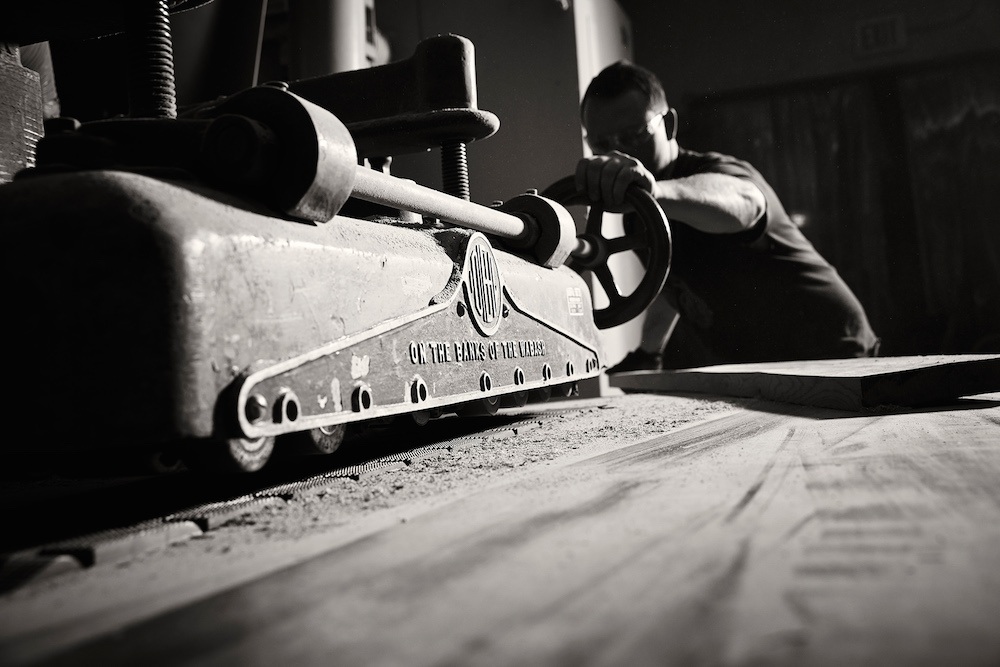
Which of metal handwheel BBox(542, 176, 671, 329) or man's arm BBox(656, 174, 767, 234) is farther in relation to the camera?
man's arm BBox(656, 174, 767, 234)

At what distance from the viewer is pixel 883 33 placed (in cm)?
450

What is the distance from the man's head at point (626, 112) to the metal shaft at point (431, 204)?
50.1 inches

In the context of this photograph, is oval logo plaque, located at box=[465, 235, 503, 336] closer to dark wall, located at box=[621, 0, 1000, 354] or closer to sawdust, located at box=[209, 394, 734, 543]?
sawdust, located at box=[209, 394, 734, 543]

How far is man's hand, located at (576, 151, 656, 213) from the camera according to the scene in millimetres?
1426

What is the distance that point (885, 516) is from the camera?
1.49 feet

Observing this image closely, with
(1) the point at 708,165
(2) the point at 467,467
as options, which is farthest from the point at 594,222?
(1) the point at 708,165

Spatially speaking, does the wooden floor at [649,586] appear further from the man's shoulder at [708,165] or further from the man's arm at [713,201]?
the man's shoulder at [708,165]

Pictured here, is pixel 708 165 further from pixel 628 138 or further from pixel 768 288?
pixel 768 288

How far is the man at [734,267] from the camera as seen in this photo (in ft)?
7.73

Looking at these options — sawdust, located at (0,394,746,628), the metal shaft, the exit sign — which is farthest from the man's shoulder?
the exit sign

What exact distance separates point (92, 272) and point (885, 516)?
0.52m

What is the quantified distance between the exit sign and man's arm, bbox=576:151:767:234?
2.91 m

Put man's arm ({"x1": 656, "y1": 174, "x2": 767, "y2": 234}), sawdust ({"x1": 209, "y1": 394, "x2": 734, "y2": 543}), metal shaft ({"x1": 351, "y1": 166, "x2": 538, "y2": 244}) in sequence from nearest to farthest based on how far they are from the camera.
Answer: sawdust ({"x1": 209, "y1": 394, "x2": 734, "y2": 543}), metal shaft ({"x1": 351, "y1": 166, "x2": 538, "y2": 244}), man's arm ({"x1": 656, "y1": 174, "x2": 767, "y2": 234})

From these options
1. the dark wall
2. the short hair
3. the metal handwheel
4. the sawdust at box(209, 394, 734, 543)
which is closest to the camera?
the sawdust at box(209, 394, 734, 543)
